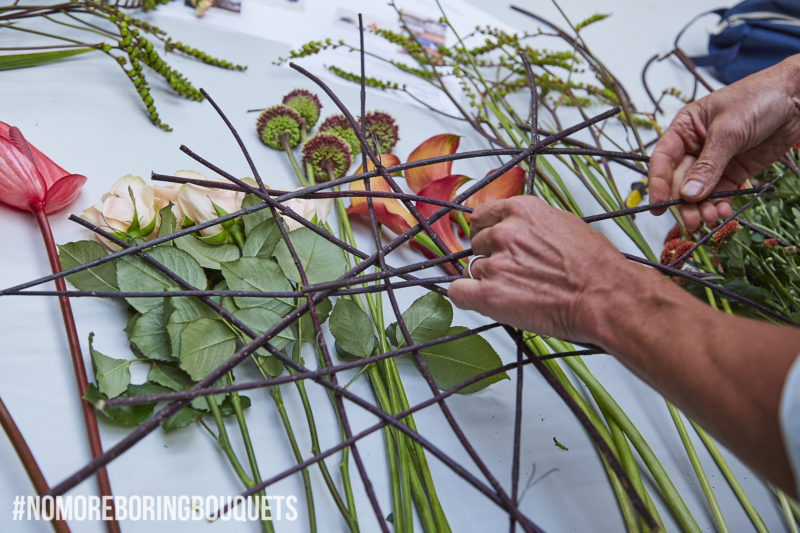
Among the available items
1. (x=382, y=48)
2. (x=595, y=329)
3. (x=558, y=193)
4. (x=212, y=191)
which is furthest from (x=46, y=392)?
(x=382, y=48)

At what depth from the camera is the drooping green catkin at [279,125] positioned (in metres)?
0.71

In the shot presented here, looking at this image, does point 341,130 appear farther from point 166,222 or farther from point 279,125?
point 166,222

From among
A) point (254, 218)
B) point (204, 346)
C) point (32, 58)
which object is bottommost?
point (204, 346)

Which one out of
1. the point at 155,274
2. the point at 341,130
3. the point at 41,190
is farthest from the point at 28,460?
the point at 341,130

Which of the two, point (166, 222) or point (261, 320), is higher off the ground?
point (166, 222)

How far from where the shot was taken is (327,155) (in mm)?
681

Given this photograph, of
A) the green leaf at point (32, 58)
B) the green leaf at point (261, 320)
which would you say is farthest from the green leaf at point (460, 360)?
the green leaf at point (32, 58)

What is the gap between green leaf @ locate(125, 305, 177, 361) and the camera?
0.46m

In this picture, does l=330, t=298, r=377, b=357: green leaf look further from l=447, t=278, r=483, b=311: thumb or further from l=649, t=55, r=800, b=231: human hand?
l=649, t=55, r=800, b=231: human hand

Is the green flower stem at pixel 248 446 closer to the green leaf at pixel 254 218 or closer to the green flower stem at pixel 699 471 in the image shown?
the green leaf at pixel 254 218

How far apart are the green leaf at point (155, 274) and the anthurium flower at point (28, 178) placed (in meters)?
0.14

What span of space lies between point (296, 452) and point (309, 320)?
114 millimetres

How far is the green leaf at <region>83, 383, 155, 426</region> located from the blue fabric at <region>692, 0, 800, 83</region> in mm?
1201

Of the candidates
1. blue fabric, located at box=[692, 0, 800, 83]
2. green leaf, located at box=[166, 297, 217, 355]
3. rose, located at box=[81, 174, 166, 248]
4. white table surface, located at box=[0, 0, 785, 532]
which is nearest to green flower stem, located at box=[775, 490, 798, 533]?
white table surface, located at box=[0, 0, 785, 532]
